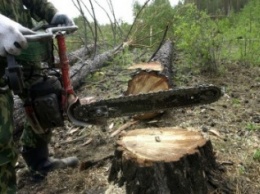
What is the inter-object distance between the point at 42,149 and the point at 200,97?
1.21 meters

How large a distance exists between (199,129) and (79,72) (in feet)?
8.17

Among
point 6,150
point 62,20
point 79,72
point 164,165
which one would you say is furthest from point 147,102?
point 79,72

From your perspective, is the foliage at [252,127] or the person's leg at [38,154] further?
the foliage at [252,127]

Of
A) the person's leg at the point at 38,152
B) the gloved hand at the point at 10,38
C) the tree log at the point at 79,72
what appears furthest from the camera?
the tree log at the point at 79,72

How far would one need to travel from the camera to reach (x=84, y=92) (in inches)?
183

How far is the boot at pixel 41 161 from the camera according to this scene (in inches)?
99.8

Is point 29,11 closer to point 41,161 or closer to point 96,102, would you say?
point 96,102

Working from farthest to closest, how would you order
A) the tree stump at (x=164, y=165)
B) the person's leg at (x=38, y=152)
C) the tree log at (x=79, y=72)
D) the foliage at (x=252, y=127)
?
the tree log at (x=79, y=72) → the foliage at (x=252, y=127) → the person's leg at (x=38, y=152) → the tree stump at (x=164, y=165)

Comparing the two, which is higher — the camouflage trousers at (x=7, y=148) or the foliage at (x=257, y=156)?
the camouflage trousers at (x=7, y=148)

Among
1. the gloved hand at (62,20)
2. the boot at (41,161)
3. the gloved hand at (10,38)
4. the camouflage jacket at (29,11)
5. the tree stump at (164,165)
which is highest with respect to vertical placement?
the camouflage jacket at (29,11)

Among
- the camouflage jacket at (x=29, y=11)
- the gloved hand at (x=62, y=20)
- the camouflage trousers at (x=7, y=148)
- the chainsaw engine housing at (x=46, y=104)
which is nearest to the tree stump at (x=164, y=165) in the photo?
the chainsaw engine housing at (x=46, y=104)

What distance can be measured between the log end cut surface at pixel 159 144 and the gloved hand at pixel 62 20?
0.82 meters

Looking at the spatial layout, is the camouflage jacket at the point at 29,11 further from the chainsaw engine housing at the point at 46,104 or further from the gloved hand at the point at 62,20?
the chainsaw engine housing at the point at 46,104

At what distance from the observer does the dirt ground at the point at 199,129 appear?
2.19 meters
